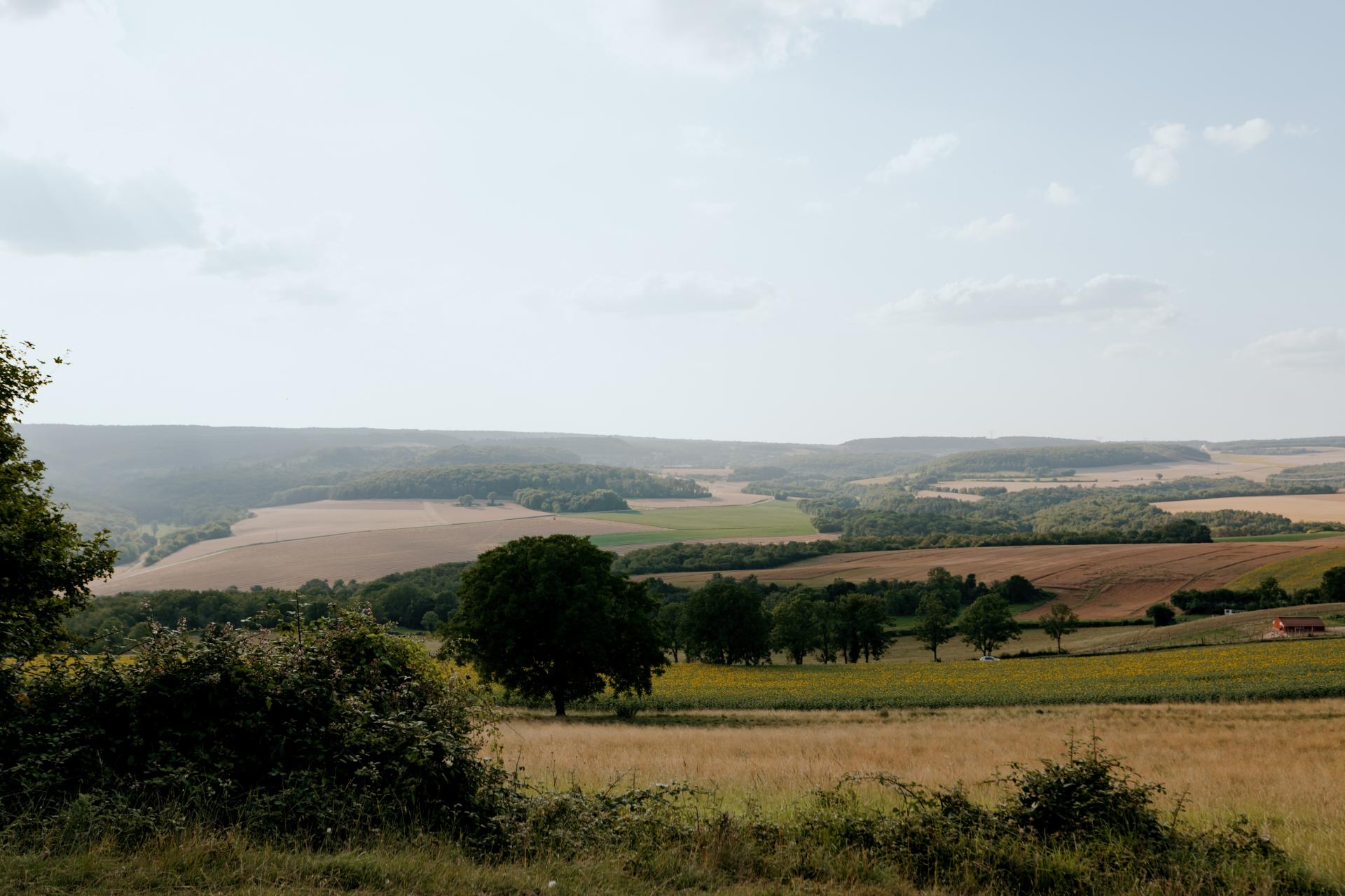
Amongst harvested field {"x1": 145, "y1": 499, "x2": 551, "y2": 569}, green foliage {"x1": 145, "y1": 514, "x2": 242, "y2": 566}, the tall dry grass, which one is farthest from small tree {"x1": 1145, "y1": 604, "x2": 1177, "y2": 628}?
green foliage {"x1": 145, "y1": 514, "x2": 242, "y2": 566}

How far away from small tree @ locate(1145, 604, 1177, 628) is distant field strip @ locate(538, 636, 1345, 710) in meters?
21.5

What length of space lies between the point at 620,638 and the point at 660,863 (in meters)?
29.7

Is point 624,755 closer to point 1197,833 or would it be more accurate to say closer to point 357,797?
point 357,797

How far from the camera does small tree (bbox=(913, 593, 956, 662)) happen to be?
7088 centimetres

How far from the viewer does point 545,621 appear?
Answer: 33.7 meters

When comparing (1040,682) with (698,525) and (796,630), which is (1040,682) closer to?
(796,630)

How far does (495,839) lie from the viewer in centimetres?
725

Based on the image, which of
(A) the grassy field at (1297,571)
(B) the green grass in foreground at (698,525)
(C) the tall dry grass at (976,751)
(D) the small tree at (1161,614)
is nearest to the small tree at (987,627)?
(D) the small tree at (1161,614)

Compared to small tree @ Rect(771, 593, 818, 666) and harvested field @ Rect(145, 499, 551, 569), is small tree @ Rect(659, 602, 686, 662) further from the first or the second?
harvested field @ Rect(145, 499, 551, 569)

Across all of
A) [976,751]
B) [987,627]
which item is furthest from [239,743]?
[987,627]

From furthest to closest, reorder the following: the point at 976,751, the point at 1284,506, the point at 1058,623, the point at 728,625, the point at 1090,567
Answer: the point at 1284,506 < the point at 1090,567 < the point at 1058,623 < the point at 728,625 < the point at 976,751

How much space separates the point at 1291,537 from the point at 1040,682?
100719 mm

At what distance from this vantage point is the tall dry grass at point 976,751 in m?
10.3

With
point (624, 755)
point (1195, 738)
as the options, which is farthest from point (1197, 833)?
point (1195, 738)
